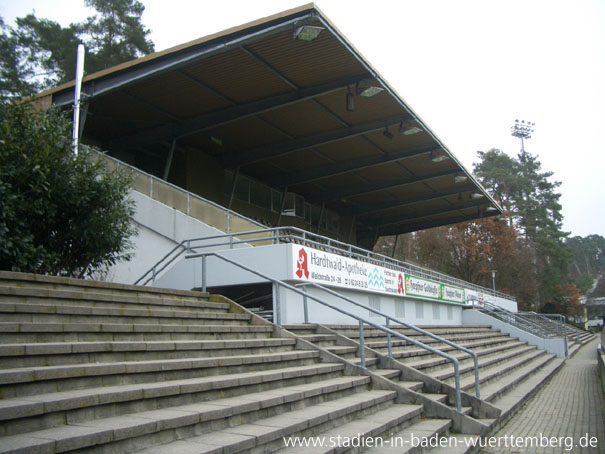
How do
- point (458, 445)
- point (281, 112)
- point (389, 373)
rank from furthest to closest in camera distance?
1. point (281, 112)
2. point (389, 373)
3. point (458, 445)

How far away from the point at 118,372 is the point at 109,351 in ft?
1.66

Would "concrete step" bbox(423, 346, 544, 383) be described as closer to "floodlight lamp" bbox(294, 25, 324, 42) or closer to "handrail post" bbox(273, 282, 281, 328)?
"handrail post" bbox(273, 282, 281, 328)

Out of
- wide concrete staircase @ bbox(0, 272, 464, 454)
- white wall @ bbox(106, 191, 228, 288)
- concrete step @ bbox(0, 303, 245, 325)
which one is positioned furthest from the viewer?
white wall @ bbox(106, 191, 228, 288)

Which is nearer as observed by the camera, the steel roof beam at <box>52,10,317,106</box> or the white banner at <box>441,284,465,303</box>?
the steel roof beam at <box>52,10,317,106</box>

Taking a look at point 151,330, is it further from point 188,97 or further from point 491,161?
point 491,161

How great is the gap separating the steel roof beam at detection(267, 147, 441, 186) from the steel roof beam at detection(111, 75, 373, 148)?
25.2 ft

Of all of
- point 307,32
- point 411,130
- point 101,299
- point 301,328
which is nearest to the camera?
point 101,299

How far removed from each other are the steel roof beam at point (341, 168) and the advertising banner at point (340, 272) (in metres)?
7.19

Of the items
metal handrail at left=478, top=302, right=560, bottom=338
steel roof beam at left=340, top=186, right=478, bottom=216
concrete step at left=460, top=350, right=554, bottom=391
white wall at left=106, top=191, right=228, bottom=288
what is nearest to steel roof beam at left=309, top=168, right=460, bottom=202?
steel roof beam at left=340, top=186, right=478, bottom=216

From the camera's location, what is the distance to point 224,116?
733 inches

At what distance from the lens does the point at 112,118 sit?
1858 cm

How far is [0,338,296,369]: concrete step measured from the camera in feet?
16.5

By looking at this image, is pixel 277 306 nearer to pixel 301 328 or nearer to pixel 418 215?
pixel 301 328

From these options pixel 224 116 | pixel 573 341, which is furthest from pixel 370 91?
pixel 573 341
